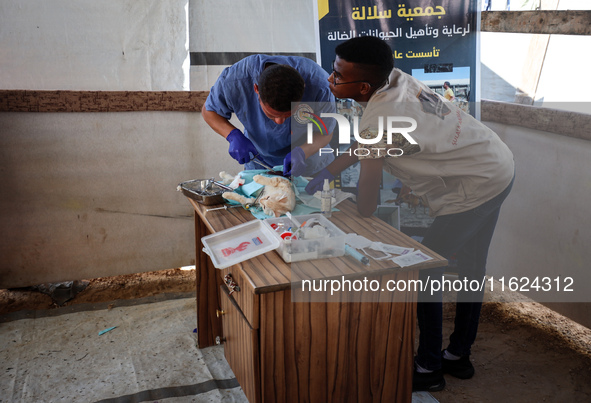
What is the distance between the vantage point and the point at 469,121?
1.95 m

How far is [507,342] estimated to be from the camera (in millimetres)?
2689

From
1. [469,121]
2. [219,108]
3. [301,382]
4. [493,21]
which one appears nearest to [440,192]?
[469,121]

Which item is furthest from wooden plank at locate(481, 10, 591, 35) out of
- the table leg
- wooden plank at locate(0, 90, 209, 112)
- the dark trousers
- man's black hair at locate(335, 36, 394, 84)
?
the table leg

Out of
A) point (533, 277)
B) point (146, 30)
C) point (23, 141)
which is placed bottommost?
point (533, 277)

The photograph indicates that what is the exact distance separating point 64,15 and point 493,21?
2543 millimetres

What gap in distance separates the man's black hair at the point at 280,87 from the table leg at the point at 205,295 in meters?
0.75

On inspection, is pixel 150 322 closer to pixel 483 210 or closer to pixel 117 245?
pixel 117 245

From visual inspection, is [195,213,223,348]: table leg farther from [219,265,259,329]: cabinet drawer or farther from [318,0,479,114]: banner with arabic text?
[318,0,479,114]: banner with arabic text

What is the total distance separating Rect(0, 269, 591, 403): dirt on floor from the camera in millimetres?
2293

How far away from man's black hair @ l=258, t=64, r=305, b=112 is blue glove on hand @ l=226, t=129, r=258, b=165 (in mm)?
418

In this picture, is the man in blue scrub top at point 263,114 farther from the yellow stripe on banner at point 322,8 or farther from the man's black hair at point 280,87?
the yellow stripe on banner at point 322,8

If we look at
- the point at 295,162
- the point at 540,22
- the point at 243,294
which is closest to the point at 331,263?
the point at 243,294

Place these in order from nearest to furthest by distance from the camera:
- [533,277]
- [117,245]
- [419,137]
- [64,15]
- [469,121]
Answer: [419,137] → [469,121] → [64,15] → [533,277] → [117,245]

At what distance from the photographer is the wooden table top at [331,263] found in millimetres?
1487
